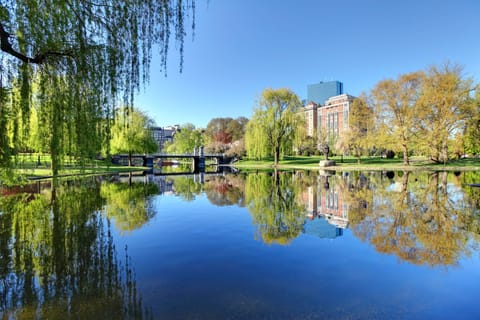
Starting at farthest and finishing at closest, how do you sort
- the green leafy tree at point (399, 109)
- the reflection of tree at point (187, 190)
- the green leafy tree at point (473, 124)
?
the green leafy tree at point (399, 109) < the green leafy tree at point (473, 124) < the reflection of tree at point (187, 190)

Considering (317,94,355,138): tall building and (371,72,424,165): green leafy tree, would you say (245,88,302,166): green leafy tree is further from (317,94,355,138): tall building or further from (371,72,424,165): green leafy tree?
(317,94,355,138): tall building

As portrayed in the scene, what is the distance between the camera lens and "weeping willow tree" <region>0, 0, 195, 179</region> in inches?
181

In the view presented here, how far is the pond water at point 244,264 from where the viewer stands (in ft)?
11.7

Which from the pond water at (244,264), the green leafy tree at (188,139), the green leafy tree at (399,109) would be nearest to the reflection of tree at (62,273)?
the pond water at (244,264)

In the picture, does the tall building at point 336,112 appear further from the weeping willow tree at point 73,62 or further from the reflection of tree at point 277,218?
the weeping willow tree at point 73,62

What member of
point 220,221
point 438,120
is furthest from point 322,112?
point 220,221

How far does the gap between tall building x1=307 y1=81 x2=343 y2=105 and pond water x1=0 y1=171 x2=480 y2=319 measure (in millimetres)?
184489

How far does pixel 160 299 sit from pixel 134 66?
4331 mm

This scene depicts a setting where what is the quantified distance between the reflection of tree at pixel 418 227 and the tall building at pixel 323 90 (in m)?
181

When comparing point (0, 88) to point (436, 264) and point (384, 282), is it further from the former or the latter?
point (436, 264)

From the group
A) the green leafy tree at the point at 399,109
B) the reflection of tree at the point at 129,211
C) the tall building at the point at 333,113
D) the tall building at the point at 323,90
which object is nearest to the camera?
the reflection of tree at the point at 129,211

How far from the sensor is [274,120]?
4084 cm

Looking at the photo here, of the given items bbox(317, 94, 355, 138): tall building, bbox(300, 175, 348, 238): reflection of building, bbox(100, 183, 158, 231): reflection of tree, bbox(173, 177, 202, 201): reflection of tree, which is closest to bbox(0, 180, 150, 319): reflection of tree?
bbox(100, 183, 158, 231): reflection of tree

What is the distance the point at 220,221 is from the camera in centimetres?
874
